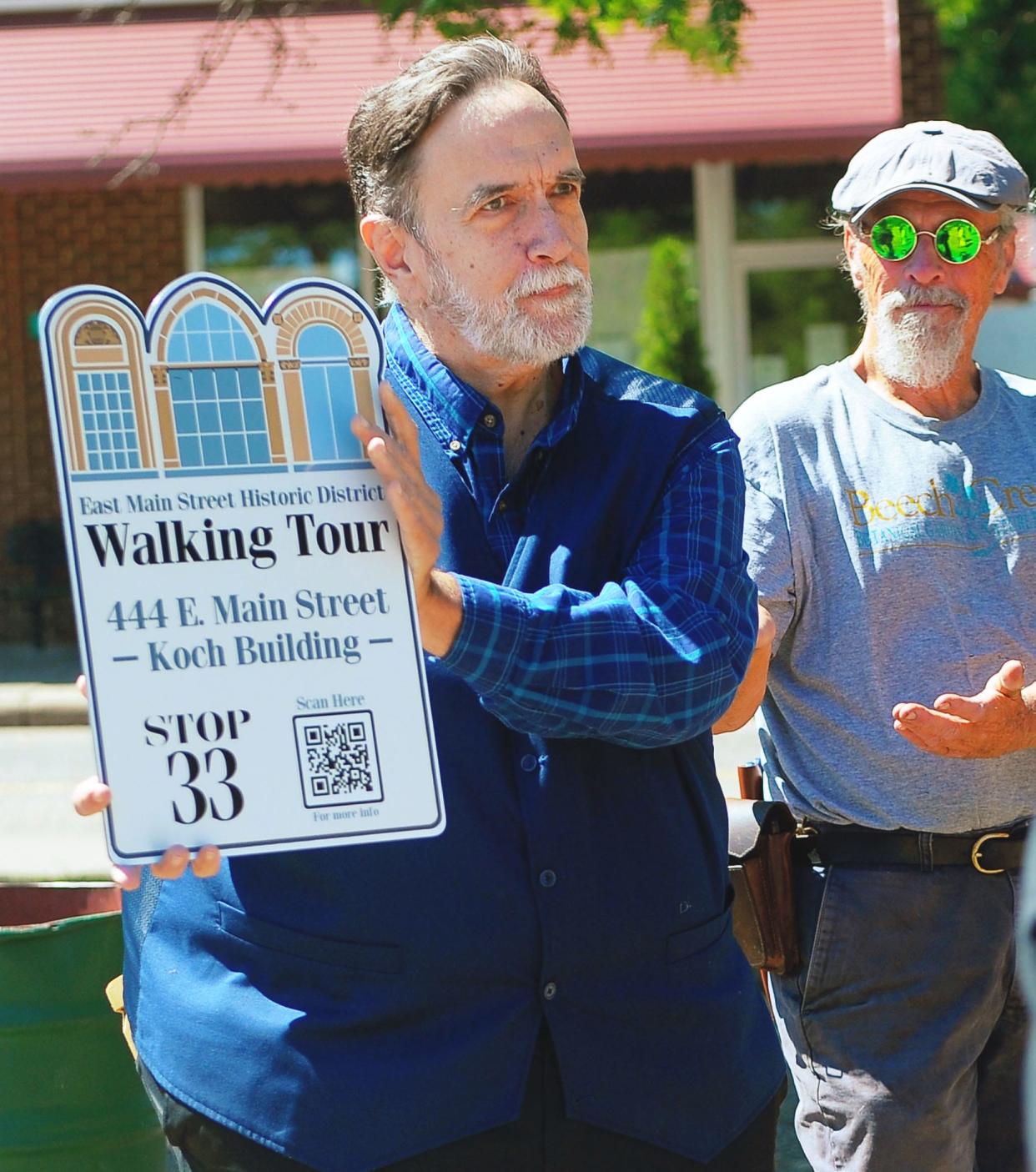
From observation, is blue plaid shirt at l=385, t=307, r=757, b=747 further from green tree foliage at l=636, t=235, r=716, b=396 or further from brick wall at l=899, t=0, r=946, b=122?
brick wall at l=899, t=0, r=946, b=122

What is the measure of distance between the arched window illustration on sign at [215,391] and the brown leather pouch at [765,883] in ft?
4.47

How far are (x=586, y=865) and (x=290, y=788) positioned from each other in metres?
0.38

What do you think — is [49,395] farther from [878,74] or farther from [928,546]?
[878,74]

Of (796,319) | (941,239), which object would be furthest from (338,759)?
(796,319)

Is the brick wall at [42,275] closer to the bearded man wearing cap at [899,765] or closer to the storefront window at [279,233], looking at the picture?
the storefront window at [279,233]

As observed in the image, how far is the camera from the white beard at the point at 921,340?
10.0ft

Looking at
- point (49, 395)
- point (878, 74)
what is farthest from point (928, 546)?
point (878, 74)

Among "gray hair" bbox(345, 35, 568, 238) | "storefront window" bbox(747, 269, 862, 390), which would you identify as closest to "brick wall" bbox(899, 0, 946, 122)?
"storefront window" bbox(747, 269, 862, 390)

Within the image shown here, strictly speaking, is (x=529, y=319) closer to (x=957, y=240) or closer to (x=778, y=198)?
(x=957, y=240)

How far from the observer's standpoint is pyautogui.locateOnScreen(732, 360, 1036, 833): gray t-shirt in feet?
9.60

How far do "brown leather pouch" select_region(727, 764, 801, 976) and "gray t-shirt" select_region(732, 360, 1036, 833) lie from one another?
3.3 inches

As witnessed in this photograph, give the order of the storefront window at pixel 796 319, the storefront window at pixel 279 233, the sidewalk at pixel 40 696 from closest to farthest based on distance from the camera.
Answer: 1. the sidewalk at pixel 40 696
2. the storefront window at pixel 279 233
3. the storefront window at pixel 796 319

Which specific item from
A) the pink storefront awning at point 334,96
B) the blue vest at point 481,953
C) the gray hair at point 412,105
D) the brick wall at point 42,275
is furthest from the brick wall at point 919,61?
the blue vest at point 481,953

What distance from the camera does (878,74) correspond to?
12531 millimetres
